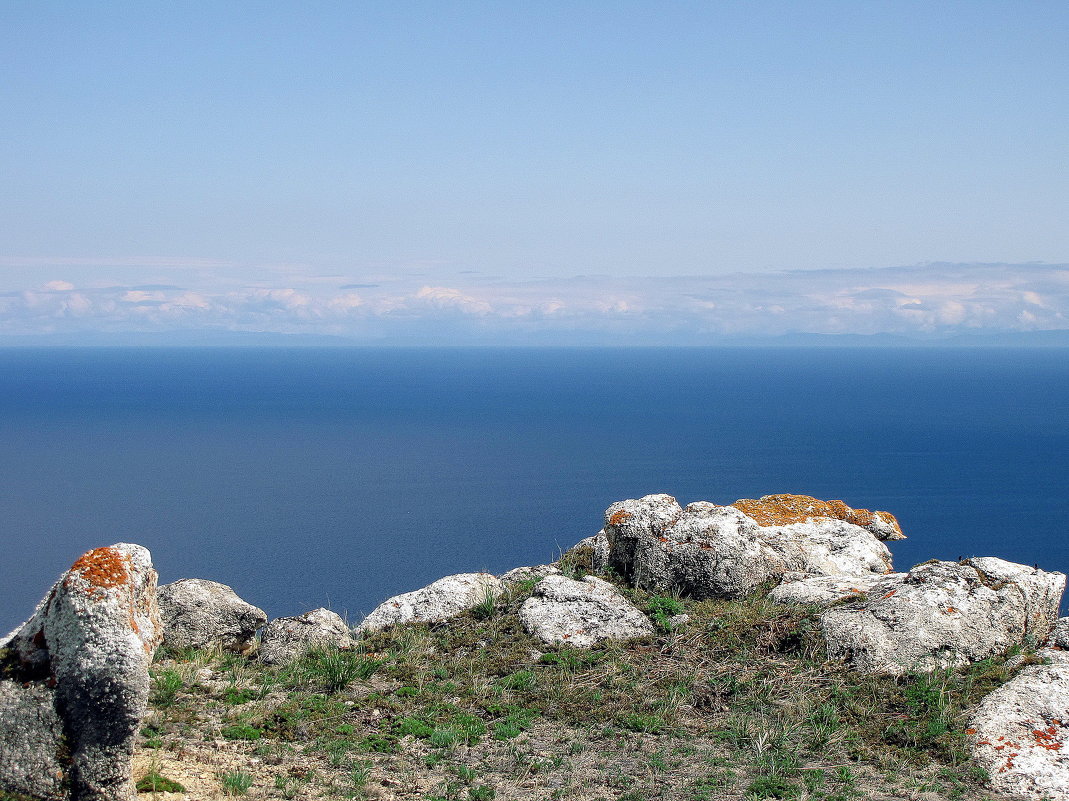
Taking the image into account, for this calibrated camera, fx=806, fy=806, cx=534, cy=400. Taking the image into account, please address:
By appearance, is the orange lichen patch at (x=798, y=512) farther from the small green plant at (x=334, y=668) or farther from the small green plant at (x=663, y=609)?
the small green plant at (x=334, y=668)

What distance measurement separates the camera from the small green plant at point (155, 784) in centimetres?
725

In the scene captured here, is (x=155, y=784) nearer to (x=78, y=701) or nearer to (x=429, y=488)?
(x=78, y=701)

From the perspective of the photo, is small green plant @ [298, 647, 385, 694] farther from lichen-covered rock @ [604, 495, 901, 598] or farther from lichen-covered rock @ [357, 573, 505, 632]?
lichen-covered rock @ [604, 495, 901, 598]

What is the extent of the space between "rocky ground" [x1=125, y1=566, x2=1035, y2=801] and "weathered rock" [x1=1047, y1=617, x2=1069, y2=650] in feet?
2.02

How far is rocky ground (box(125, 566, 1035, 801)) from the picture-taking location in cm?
782

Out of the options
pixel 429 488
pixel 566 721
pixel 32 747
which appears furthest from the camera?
pixel 429 488

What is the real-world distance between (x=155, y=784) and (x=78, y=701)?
3.88 feet

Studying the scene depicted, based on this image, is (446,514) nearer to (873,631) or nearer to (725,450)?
(725,450)

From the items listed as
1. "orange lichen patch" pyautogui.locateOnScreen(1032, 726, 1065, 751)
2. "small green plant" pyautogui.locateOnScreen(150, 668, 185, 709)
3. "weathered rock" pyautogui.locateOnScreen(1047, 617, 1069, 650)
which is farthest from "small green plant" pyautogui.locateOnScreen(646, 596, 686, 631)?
"small green plant" pyautogui.locateOnScreen(150, 668, 185, 709)

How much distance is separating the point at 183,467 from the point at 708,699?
479 feet

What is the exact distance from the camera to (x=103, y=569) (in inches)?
274

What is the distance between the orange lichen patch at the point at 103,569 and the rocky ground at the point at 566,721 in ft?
6.44

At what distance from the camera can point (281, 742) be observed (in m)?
8.60

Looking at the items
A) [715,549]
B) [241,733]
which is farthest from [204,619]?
Answer: [715,549]
